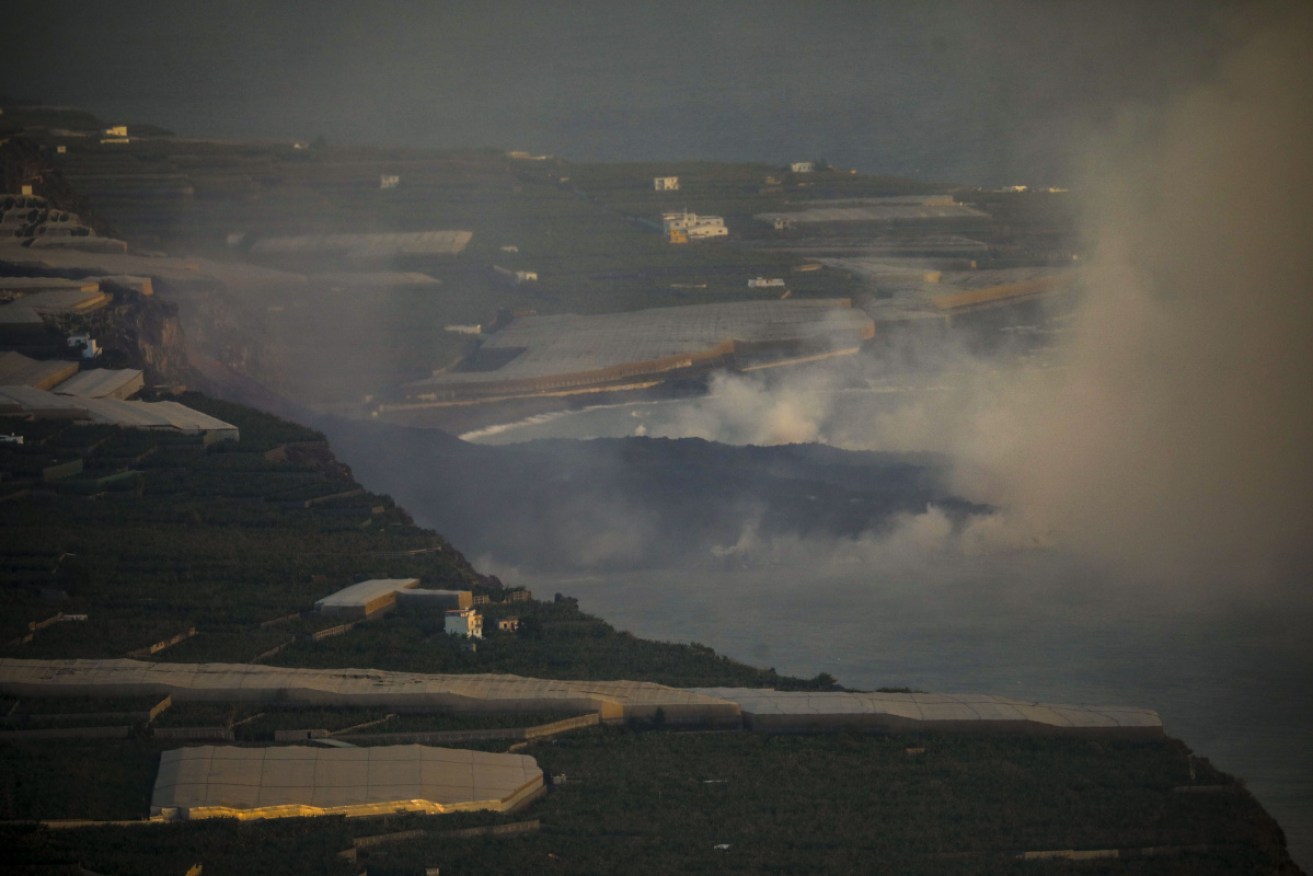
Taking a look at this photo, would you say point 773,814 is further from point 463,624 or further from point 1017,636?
point 1017,636

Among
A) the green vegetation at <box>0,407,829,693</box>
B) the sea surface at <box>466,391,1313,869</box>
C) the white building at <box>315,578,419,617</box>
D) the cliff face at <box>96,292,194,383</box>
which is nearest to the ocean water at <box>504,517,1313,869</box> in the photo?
the sea surface at <box>466,391,1313,869</box>

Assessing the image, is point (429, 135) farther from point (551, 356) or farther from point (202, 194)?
point (551, 356)

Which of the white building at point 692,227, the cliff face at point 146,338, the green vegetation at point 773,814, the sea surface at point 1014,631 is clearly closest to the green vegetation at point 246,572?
the sea surface at point 1014,631

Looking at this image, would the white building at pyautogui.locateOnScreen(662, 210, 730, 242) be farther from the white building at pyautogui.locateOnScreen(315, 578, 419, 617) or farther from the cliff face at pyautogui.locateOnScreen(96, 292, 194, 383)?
the white building at pyautogui.locateOnScreen(315, 578, 419, 617)

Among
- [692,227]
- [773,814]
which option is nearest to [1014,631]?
[773,814]

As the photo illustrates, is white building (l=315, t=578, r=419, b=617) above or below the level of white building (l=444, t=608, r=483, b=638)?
above

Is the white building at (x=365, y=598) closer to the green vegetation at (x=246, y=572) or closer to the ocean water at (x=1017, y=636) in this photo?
the green vegetation at (x=246, y=572)

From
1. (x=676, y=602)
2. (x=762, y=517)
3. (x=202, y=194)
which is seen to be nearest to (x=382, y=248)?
(x=202, y=194)

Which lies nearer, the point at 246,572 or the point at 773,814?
the point at 773,814

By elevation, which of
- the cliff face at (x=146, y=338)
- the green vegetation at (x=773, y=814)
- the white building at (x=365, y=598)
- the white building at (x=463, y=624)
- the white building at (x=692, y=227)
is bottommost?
the green vegetation at (x=773, y=814)
